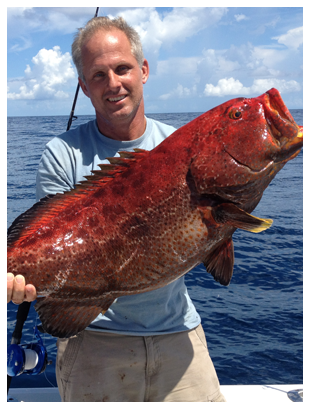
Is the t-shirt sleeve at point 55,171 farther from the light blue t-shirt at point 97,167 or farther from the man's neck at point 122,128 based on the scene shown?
the man's neck at point 122,128

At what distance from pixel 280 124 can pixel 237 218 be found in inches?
20.4

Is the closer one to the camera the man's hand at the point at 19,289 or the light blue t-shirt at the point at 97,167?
the man's hand at the point at 19,289

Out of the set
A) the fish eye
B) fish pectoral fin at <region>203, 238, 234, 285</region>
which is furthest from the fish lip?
fish pectoral fin at <region>203, 238, 234, 285</region>

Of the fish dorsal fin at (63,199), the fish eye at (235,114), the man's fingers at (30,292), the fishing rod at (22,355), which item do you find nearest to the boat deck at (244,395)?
the fishing rod at (22,355)

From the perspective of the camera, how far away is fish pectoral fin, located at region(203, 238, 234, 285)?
90.7 inches

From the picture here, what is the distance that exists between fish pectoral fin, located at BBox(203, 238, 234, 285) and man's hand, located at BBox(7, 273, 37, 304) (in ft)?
3.27

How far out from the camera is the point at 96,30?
290 cm

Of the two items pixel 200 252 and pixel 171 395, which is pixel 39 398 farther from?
pixel 200 252

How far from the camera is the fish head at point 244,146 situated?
78.1 inches

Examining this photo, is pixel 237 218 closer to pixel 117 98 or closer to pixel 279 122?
pixel 279 122

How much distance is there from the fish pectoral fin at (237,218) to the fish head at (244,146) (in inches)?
2.7

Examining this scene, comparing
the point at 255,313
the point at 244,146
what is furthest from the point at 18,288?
the point at 255,313

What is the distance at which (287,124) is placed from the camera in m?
1.96
